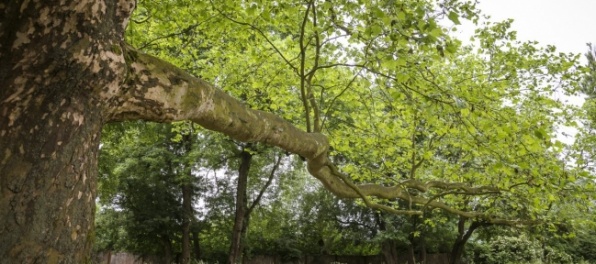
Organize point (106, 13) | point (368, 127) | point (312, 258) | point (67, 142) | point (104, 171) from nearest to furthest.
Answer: point (67, 142) → point (106, 13) → point (368, 127) → point (104, 171) → point (312, 258)

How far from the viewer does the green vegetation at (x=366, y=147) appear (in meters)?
4.77

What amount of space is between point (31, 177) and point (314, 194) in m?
21.3

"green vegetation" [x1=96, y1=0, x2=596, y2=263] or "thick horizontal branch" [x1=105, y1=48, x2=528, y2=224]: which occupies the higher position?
"green vegetation" [x1=96, y1=0, x2=596, y2=263]

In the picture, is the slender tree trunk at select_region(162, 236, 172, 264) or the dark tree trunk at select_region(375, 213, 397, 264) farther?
the dark tree trunk at select_region(375, 213, 397, 264)

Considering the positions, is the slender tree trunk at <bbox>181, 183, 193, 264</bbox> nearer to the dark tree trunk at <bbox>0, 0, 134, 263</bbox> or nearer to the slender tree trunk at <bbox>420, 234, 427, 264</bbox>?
the slender tree trunk at <bbox>420, 234, 427, 264</bbox>

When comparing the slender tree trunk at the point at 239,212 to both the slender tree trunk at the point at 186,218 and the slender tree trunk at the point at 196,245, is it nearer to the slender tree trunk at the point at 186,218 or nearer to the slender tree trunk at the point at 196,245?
the slender tree trunk at the point at 186,218

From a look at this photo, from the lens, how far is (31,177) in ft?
5.62

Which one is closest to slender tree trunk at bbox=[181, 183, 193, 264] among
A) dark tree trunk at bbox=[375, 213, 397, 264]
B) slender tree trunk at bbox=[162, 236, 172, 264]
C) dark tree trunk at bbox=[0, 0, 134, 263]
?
slender tree trunk at bbox=[162, 236, 172, 264]

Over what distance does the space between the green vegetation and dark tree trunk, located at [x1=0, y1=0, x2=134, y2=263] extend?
6.10 feet

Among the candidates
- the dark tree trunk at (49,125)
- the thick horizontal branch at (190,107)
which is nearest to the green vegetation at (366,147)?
the thick horizontal branch at (190,107)

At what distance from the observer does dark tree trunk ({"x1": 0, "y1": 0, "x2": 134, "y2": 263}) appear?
169 centimetres

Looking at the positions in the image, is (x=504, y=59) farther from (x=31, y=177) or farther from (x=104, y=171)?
(x=104, y=171)

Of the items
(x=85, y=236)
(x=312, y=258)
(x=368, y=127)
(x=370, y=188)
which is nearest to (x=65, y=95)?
(x=85, y=236)

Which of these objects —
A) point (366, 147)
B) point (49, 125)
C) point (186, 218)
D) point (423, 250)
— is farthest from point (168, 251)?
point (49, 125)
